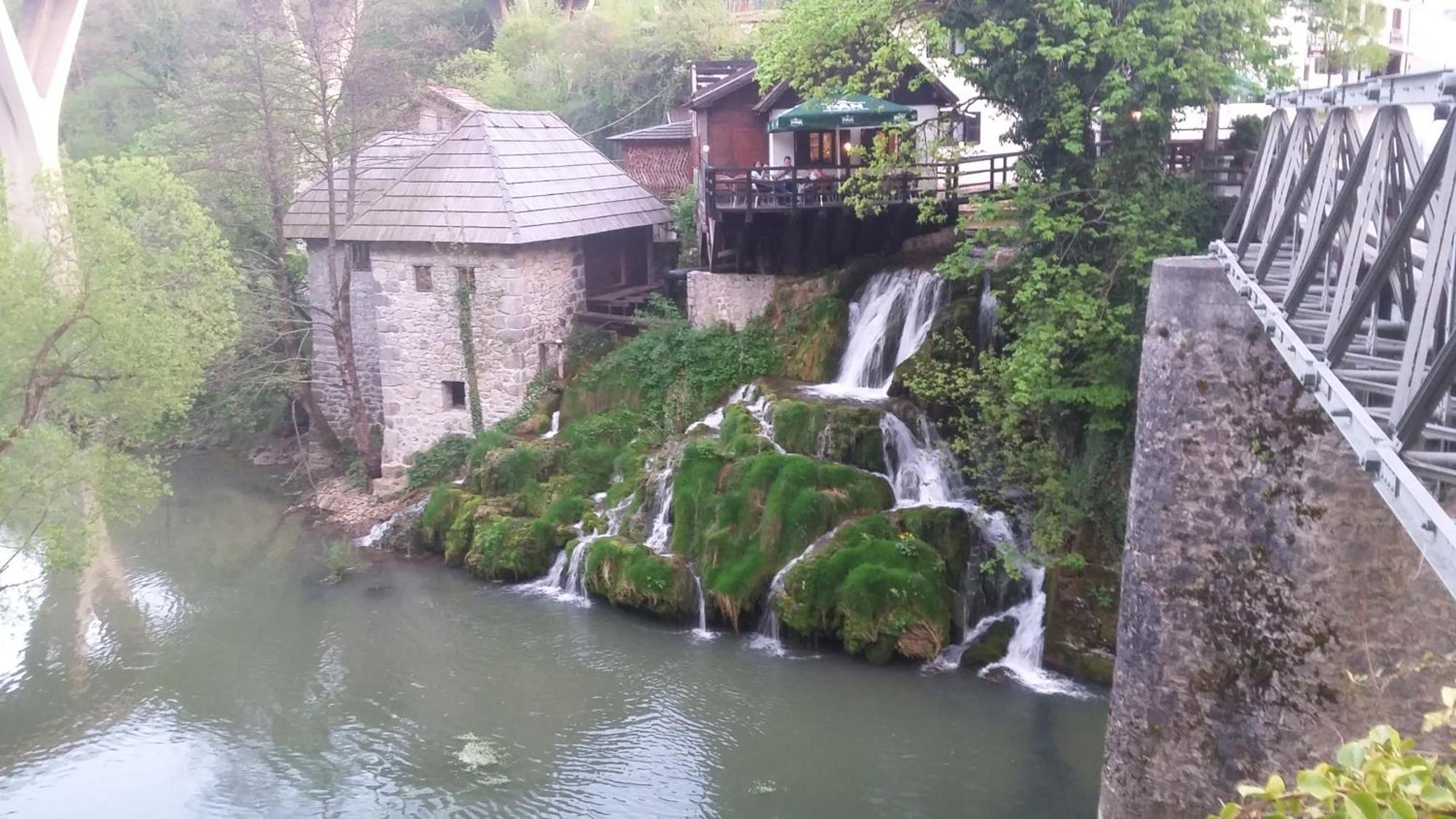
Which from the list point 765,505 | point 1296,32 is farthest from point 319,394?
point 1296,32

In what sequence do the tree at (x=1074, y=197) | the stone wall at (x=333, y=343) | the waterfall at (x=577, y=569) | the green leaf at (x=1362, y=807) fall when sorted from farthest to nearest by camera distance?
1. the stone wall at (x=333, y=343)
2. the waterfall at (x=577, y=569)
3. the tree at (x=1074, y=197)
4. the green leaf at (x=1362, y=807)

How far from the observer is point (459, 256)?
18797 millimetres

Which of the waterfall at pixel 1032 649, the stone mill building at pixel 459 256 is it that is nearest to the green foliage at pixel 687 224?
the stone mill building at pixel 459 256

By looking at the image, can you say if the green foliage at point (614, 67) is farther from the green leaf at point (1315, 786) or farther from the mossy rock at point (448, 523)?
the green leaf at point (1315, 786)

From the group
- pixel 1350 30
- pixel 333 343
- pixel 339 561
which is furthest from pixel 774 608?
pixel 333 343

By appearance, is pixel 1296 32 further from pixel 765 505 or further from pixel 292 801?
pixel 292 801

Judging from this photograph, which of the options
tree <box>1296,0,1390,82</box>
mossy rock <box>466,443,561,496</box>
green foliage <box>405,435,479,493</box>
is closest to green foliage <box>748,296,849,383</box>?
mossy rock <box>466,443,561,496</box>

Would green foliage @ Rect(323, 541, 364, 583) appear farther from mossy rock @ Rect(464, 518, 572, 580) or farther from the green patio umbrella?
the green patio umbrella

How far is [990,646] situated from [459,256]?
10.2 metres

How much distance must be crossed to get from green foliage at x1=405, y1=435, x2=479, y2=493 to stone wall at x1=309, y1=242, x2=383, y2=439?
8.20ft

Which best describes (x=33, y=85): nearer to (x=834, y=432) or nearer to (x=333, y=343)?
(x=333, y=343)

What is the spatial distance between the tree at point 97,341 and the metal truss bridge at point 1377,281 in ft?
38.2

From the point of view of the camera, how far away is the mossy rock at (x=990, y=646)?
12.8 metres

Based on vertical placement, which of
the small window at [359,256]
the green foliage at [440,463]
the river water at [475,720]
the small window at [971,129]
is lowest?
the river water at [475,720]
